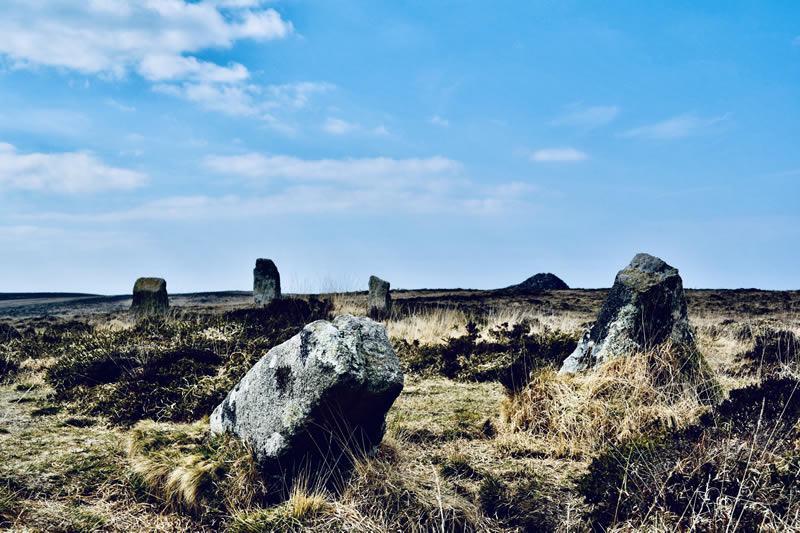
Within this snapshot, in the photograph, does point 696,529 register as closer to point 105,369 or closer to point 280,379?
point 280,379

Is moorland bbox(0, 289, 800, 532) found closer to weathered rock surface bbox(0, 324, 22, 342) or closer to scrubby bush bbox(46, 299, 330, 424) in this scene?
scrubby bush bbox(46, 299, 330, 424)

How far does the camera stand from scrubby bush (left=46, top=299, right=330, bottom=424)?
8516 millimetres

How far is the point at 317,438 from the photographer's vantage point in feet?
16.7

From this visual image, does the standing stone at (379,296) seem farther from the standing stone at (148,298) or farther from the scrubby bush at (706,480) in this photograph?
the scrubby bush at (706,480)

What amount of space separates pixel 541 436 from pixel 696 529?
243 cm

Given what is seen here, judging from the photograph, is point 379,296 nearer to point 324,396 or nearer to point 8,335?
point 8,335

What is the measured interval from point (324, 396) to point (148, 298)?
624 inches

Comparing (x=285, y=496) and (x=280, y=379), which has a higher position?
(x=280, y=379)

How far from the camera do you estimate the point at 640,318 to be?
27.5 feet

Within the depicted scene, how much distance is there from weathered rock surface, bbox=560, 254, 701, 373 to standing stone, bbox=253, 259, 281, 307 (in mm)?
14205

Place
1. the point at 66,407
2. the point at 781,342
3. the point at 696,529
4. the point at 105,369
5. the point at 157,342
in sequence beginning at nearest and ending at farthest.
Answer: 1. the point at 696,529
2. the point at 66,407
3. the point at 105,369
4. the point at 157,342
5. the point at 781,342

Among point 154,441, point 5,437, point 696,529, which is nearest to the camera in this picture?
point 696,529

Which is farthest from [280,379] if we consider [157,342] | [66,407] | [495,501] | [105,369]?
[157,342]

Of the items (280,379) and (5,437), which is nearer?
(280,379)
